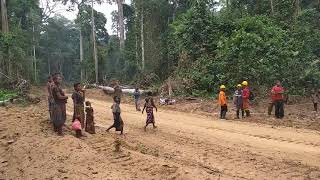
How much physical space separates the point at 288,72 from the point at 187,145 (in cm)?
1126

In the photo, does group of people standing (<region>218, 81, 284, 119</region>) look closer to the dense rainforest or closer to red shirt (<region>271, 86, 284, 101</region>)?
red shirt (<region>271, 86, 284, 101</region>)

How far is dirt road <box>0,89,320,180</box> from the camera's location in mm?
9125

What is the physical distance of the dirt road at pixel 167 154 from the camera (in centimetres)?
912

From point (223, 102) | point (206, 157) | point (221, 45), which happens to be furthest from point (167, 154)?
point (221, 45)

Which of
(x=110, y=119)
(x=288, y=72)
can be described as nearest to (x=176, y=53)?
(x=288, y=72)

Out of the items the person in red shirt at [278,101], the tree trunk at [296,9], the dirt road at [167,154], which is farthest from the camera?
the tree trunk at [296,9]

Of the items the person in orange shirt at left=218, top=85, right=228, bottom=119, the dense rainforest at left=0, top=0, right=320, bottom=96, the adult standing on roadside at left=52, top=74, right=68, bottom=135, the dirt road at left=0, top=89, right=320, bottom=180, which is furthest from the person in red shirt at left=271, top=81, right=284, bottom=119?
the adult standing on roadside at left=52, top=74, right=68, bottom=135

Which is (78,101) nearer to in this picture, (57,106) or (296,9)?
(57,106)

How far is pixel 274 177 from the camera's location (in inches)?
346

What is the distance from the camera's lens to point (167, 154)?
11062 millimetres

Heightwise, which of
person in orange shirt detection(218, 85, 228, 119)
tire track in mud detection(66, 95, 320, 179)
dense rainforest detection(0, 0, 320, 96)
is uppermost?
dense rainforest detection(0, 0, 320, 96)

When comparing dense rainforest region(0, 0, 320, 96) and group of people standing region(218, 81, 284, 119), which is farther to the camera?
dense rainforest region(0, 0, 320, 96)

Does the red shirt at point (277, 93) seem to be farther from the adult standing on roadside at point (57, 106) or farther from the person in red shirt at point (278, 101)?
the adult standing on roadside at point (57, 106)

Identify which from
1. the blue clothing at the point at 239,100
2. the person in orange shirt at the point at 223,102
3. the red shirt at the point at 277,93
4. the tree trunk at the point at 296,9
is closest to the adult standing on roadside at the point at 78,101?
the person in orange shirt at the point at 223,102
